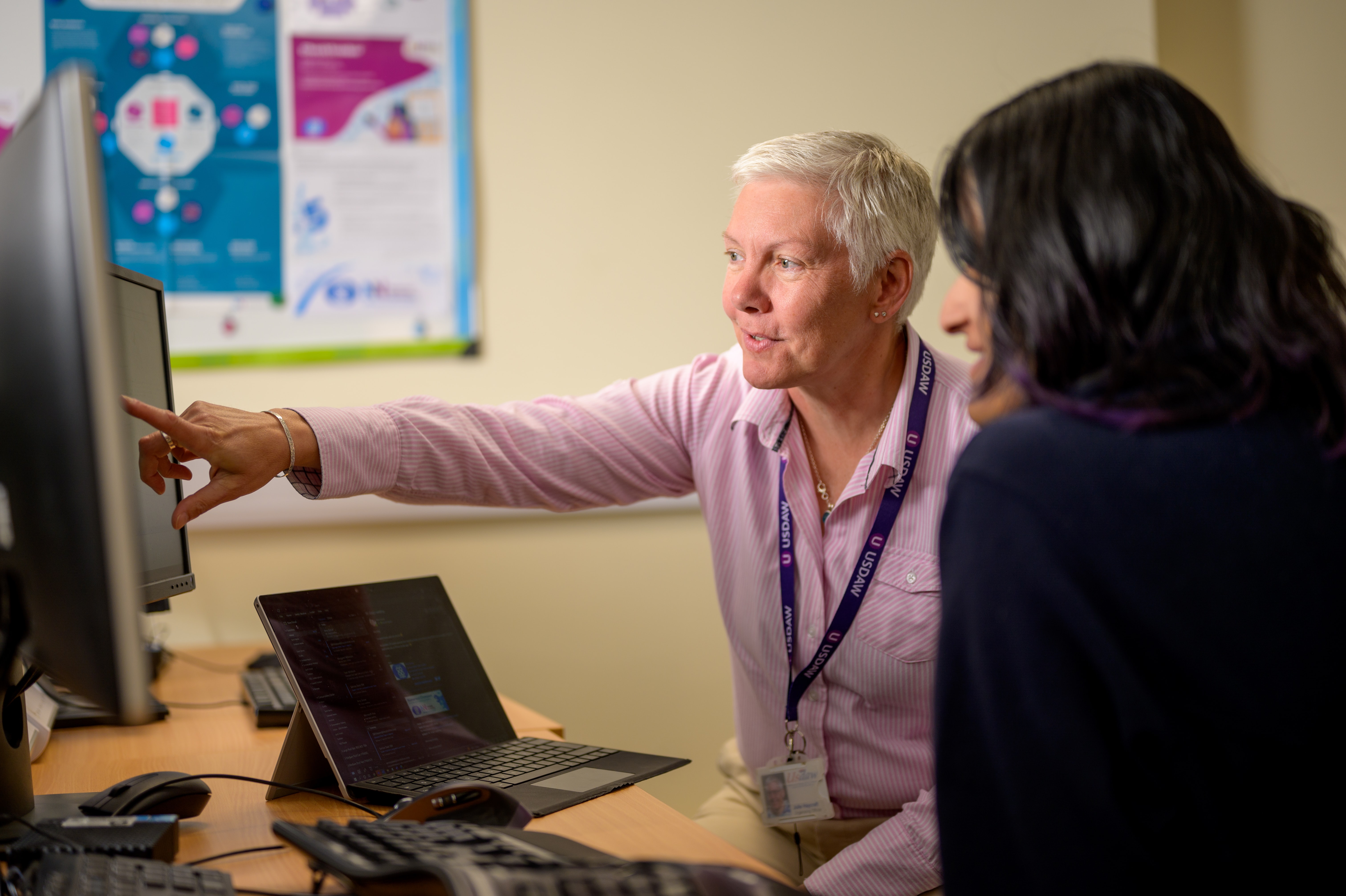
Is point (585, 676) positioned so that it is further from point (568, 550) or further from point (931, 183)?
point (931, 183)

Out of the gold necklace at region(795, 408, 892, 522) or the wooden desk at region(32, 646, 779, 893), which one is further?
the gold necklace at region(795, 408, 892, 522)

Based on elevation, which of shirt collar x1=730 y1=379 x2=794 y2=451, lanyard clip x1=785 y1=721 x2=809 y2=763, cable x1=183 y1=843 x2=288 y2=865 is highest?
shirt collar x1=730 y1=379 x2=794 y2=451

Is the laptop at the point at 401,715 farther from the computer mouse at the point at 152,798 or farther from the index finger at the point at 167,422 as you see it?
the index finger at the point at 167,422

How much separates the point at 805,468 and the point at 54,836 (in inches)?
39.4

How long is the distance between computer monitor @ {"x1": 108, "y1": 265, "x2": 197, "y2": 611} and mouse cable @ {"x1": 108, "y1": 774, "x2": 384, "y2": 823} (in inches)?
8.0

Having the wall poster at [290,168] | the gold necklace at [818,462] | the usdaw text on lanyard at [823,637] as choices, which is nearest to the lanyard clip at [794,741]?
the usdaw text on lanyard at [823,637]

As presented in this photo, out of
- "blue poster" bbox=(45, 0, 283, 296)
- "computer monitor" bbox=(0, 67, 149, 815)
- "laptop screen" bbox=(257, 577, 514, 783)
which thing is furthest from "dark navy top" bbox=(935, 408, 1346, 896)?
"blue poster" bbox=(45, 0, 283, 296)

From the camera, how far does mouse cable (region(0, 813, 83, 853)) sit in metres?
0.79

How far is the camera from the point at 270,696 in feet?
4.77

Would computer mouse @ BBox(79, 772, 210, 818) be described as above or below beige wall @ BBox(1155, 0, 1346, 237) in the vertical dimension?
below

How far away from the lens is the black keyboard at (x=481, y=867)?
63 centimetres

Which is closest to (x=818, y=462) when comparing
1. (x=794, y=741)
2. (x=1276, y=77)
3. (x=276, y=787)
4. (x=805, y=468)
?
(x=805, y=468)

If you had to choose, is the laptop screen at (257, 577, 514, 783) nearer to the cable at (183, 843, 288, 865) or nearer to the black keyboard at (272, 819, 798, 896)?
the cable at (183, 843, 288, 865)

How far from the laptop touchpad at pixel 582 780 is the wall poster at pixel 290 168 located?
1.17 metres
